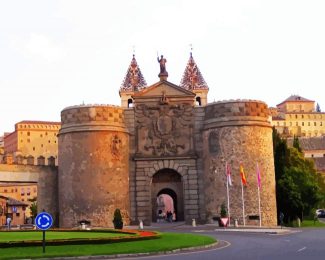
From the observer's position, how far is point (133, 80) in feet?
362

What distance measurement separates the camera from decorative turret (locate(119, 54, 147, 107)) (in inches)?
4237

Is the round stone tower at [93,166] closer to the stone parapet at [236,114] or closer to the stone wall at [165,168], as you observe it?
the stone wall at [165,168]

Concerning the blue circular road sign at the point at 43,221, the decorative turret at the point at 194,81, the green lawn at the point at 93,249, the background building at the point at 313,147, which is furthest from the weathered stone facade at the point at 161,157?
the background building at the point at 313,147

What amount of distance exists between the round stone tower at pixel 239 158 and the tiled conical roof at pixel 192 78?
4967cm

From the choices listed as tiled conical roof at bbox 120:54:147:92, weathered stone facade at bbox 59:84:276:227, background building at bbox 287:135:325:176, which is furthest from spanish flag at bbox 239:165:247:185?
background building at bbox 287:135:325:176

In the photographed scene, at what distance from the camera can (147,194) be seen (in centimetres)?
6103

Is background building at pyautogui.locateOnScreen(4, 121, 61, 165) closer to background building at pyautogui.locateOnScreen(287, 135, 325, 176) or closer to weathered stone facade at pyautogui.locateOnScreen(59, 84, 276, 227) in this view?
Answer: background building at pyautogui.locateOnScreen(287, 135, 325, 176)

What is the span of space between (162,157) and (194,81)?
52.0 meters

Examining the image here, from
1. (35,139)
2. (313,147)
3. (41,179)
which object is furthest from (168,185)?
(35,139)

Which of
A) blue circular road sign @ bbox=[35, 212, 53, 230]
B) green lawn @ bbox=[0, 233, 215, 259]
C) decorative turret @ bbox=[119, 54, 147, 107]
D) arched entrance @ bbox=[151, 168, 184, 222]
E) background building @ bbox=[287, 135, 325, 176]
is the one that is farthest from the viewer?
background building @ bbox=[287, 135, 325, 176]

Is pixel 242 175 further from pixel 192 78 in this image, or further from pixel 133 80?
pixel 192 78

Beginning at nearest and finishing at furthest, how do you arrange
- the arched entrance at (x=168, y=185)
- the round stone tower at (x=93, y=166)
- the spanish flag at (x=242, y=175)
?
the spanish flag at (x=242, y=175), the round stone tower at (x=93, y=166), the arched entrance at (x=168, y=185)

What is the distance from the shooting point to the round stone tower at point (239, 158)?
58125mm

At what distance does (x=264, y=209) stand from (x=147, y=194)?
39.4ft
